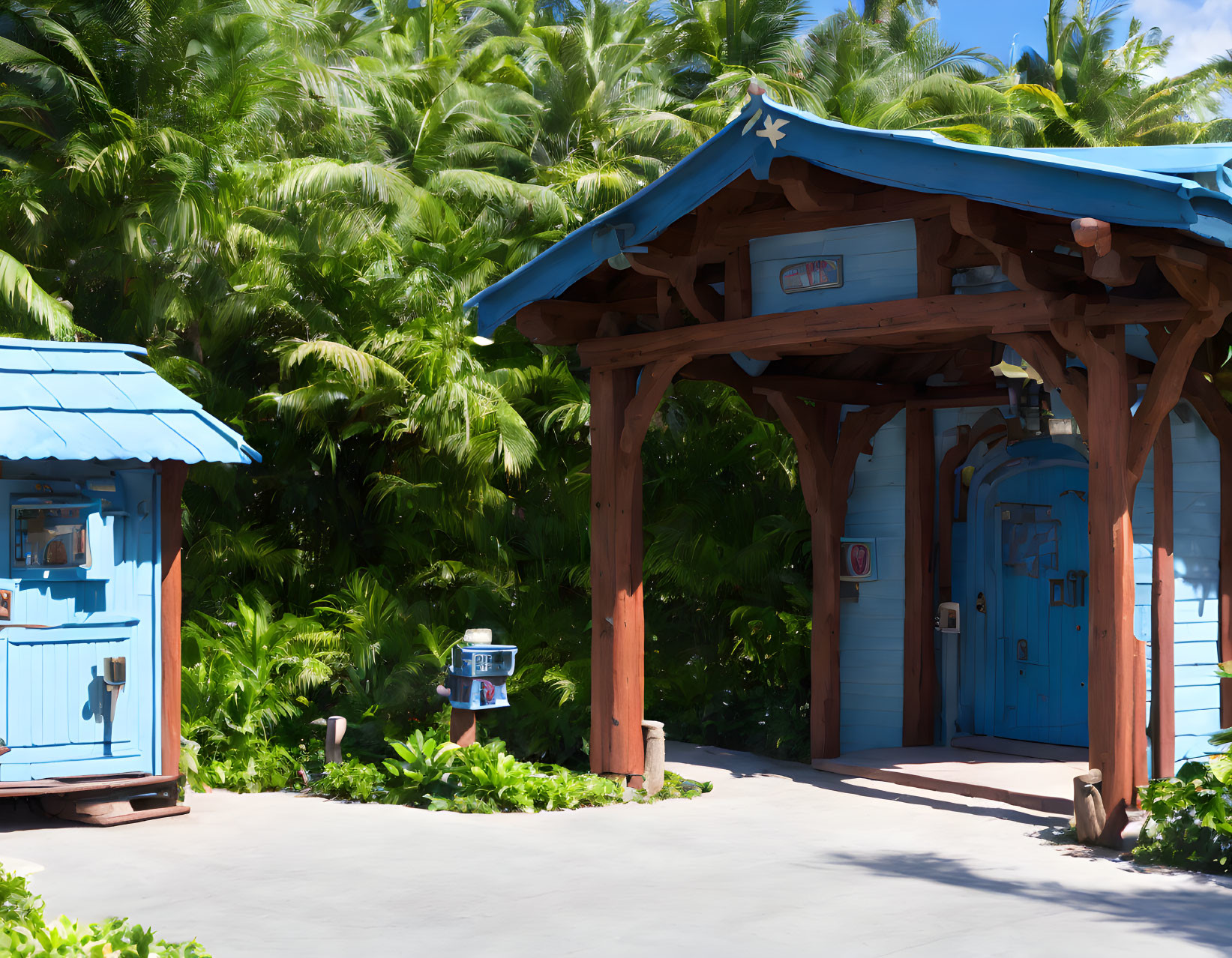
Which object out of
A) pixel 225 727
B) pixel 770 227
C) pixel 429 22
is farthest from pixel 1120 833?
pixel 429 22

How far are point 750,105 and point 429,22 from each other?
69.3ft

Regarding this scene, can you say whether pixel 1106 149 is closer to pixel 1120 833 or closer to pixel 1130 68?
pixel 1120 833

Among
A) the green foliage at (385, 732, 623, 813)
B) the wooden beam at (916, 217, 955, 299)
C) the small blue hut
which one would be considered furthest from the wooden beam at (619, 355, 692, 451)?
the small blue hut

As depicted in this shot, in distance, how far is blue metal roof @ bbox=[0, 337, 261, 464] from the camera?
7477mm

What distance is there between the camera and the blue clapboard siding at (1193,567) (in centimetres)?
869

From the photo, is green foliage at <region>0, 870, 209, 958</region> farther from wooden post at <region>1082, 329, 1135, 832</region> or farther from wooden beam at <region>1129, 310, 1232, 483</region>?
wooden beam at <region>1129, 310, 1232, 483</region>

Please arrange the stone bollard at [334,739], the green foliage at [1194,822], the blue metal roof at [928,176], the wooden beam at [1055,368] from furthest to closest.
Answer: the stone bollard at [334,739], the wooden beam at [1055,368], the green foliage at [1194,822], the blue metal roof at [928,176]

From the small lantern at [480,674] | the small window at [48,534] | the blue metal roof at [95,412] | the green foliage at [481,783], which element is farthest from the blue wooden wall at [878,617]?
the small window at [48,534]

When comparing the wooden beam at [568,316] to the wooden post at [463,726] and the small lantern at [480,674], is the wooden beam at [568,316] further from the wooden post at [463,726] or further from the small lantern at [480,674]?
the wooden post at [463,726]

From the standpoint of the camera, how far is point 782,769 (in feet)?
33.2

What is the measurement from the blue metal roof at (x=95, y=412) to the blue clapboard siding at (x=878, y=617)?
4.87m

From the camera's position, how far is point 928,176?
7234 mm

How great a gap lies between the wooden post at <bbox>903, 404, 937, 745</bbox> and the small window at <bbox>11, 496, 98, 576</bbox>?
6031mm

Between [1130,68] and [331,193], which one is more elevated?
[1130,68]
